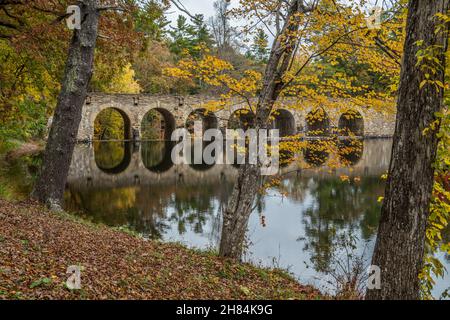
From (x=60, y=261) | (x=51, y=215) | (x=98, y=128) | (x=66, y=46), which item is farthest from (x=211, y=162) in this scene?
(x=60, y=261)

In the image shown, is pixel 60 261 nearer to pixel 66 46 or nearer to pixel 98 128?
pixel 66 46

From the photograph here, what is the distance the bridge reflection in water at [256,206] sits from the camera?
32.9 ft

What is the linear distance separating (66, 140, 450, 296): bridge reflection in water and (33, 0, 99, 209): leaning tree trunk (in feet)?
9.73

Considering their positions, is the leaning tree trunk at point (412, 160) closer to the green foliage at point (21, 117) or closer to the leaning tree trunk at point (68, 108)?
the leaning tree trunk at point (68, 108)

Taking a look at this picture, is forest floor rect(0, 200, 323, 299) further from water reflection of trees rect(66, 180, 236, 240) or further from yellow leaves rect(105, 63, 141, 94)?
yellow leaves rect(105, 63, 141, 94)

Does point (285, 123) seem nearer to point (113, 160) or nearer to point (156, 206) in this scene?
point (113, 160)

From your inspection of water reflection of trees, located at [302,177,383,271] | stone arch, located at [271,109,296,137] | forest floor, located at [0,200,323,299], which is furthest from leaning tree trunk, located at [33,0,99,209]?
stone arch, located at [271,109,296,137]

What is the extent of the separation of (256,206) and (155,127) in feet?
121

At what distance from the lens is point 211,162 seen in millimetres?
25500

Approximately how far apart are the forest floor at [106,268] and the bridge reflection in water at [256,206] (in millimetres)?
2384

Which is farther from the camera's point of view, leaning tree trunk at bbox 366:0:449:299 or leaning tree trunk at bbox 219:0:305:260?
leaning tree trunk at bbox 219:0:305:260

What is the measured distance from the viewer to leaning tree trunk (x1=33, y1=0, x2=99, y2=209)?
27.1ft
